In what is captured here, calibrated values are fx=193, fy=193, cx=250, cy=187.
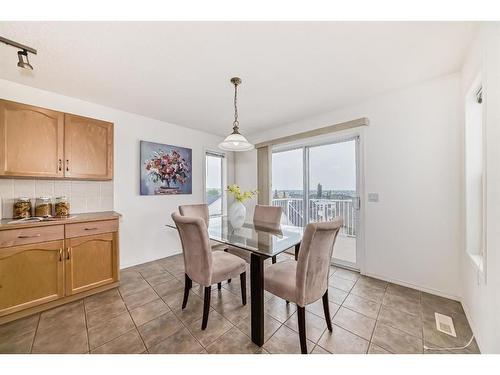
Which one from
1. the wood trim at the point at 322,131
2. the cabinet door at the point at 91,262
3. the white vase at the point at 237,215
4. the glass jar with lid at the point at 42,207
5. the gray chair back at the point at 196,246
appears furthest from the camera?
the wood trim at the point at 322,131

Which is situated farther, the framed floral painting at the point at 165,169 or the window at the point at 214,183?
the window at the point at 214,183

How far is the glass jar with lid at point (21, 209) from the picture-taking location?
6.65 feet

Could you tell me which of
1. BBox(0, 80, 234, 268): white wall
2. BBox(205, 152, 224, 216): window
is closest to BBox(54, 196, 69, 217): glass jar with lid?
BBox(0, 80, 234, 268): white wall

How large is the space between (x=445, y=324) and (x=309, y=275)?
53.7 inches

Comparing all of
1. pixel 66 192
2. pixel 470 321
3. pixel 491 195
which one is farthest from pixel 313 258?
pixel 66 192

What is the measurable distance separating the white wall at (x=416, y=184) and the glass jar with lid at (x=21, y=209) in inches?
156

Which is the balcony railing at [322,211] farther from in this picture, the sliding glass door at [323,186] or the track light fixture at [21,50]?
the track light fixture at [21,50]

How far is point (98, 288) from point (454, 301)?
378cm

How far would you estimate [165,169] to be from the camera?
10.9 feet

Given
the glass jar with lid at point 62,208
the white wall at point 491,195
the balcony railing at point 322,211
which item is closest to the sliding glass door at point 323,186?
the balcony railing at point 322,211

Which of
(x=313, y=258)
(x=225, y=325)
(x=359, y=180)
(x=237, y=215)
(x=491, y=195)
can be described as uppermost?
(x=359, y=180)

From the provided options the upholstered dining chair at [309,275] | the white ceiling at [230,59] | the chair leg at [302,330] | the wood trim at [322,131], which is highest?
the white ceiling at [230,59]

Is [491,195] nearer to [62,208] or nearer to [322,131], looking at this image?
[322,131]

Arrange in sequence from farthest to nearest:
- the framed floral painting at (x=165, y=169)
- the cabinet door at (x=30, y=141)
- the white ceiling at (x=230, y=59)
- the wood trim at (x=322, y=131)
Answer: the framed floral painting at (x=165, y=169), the wood trim at (x=322, y=131), the cabinet door at (x=30, y=141), the white ceiling at (x=230, y=59)
